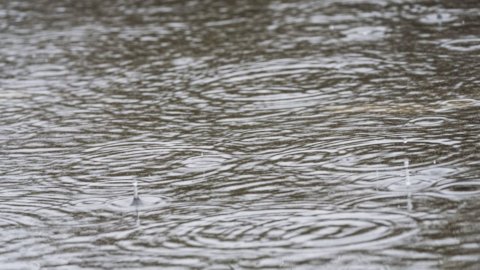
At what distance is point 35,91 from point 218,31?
214cm

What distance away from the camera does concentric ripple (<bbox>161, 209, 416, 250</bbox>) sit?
371cm

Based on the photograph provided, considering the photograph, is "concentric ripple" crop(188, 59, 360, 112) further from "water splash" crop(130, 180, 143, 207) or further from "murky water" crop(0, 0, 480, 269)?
"water splash" crop(130, 180, 143, 207)

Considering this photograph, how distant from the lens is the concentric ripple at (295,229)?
3709 mm

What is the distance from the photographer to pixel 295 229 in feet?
12.7

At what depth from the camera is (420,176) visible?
4.39 meters

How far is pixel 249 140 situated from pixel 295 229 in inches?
59.7

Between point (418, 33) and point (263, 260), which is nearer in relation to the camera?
point (263, 260)

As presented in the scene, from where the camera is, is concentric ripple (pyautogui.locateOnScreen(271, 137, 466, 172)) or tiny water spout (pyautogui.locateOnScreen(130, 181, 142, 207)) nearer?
tiny water spout (pyautogui.locateOnScreen(130, 181, 142, 207))

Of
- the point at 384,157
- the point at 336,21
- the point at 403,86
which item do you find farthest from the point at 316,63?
the point at 384,157

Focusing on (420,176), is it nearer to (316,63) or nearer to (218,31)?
(316,63)

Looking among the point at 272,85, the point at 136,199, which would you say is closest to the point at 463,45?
Result: the point at 272,85

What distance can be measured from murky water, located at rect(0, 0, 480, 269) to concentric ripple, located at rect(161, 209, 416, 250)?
10 millimetres

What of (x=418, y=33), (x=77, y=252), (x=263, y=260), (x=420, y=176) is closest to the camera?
(x=263, y=260)

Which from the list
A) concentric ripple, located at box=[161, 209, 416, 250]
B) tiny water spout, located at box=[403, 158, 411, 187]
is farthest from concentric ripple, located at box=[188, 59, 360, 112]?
concentric ripple, located at box=[161, 209, 416, 250]
